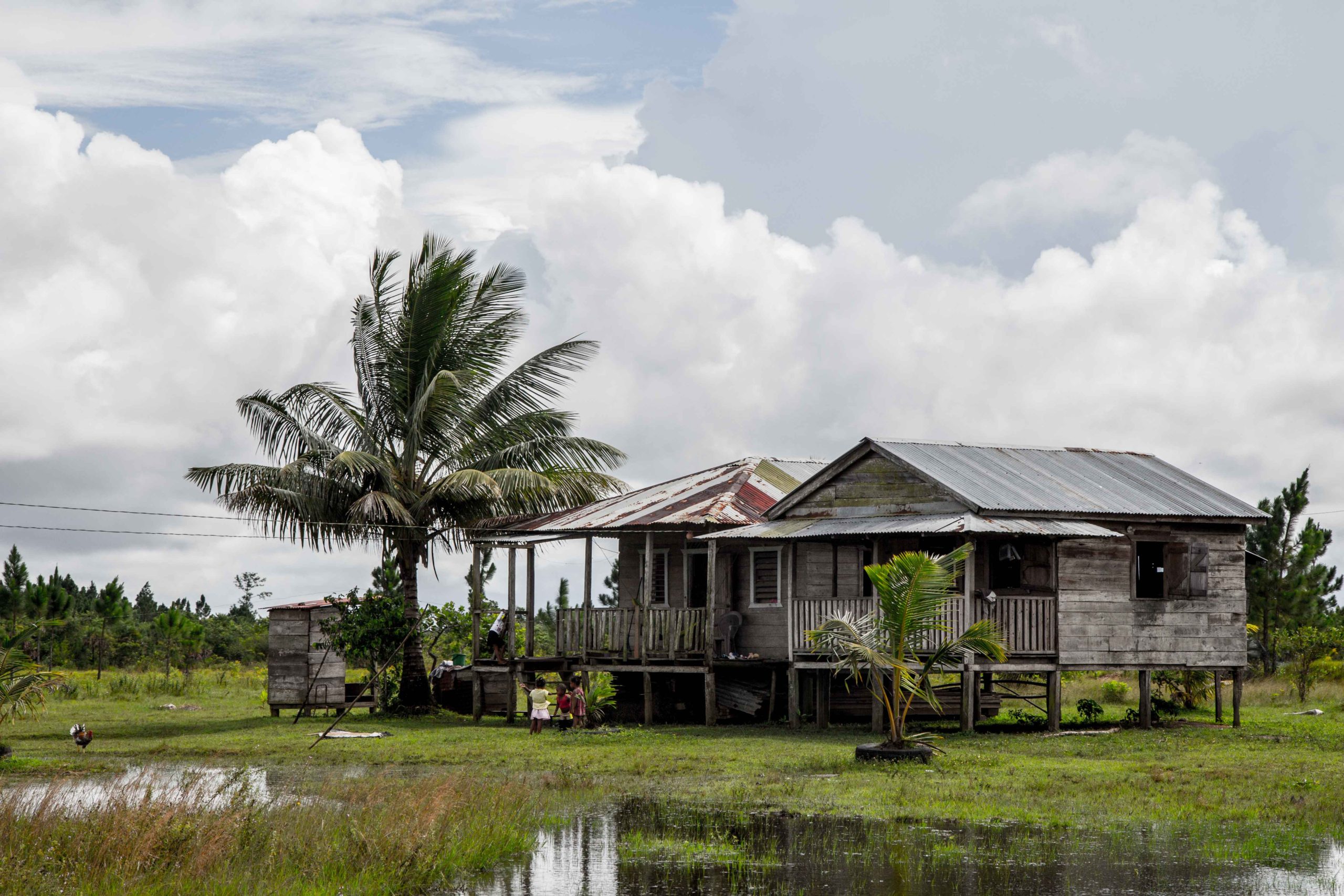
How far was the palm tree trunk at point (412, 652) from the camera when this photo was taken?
3038 cm

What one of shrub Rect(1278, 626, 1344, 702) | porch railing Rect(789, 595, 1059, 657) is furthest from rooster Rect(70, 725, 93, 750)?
shrub Rect(1278, 626, 1344, 702)

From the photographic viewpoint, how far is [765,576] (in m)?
28.3

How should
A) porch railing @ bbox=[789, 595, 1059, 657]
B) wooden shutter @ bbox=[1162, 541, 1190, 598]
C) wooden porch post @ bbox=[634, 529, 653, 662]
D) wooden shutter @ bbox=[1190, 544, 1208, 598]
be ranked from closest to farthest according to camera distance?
porch railing @ bbox=[789, 595, 1059, 657] < wooden shutter @ bbox=[1162, 541, 1190, 598] < wooden shutter @ bbox=[1190, 544, 1208, 598] < wooden porch post @ bbox=[634, 529, 653, 662]

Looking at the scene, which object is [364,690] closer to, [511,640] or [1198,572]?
[511,640]

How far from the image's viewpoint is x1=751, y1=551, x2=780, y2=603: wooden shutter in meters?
28.0

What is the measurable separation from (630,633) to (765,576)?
9.32 ft

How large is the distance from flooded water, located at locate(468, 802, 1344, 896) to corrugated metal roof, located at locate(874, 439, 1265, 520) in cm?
1083

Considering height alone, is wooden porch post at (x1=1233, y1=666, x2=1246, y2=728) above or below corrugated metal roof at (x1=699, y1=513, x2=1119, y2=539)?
below

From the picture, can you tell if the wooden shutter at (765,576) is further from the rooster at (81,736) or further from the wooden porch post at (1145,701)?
the rooster at (81,736)

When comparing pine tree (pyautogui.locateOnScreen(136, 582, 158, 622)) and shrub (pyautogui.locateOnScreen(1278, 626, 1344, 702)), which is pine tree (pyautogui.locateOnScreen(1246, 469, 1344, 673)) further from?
pine tree (pyautogui.locateOnScreen(136, 582, 158, 622))

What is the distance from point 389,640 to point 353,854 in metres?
19.6

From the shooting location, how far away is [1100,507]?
82.6 ft

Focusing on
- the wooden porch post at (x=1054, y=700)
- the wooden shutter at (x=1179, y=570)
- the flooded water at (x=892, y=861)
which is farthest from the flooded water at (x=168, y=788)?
the wooden shutter at (x=1179, y=570)

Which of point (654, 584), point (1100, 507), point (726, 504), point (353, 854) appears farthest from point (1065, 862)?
point (654, 584)
